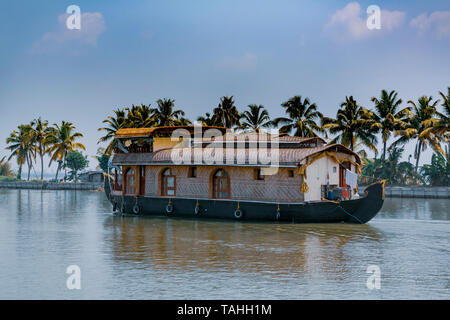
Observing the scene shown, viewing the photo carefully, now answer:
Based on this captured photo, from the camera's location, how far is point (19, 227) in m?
22.3

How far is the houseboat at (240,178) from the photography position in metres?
22.2

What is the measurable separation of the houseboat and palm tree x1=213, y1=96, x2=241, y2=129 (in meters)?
22.3

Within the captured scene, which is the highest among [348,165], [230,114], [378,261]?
[230,114]

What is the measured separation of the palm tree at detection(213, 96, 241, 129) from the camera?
166 ft

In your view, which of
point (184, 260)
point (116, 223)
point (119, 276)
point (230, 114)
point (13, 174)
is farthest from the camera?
point (13, 174)

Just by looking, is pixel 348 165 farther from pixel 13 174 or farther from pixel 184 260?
pixel 13 174

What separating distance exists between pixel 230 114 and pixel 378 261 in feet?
121

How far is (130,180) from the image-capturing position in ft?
90.6

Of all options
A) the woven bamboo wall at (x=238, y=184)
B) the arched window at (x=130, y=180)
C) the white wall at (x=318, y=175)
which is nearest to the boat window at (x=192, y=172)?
the woven bamboo wall at (x=238, y=184)

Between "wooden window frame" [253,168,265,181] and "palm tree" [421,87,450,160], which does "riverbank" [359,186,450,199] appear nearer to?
"palm tree" [421,87,450,160]

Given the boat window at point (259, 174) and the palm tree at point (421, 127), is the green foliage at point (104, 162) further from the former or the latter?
the boat window at point (259, 174)

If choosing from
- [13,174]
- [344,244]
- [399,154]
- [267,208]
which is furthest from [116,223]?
[13,174]

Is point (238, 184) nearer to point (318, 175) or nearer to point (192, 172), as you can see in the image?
point (192, 172)

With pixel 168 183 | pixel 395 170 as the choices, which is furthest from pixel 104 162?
pixel 168 183
